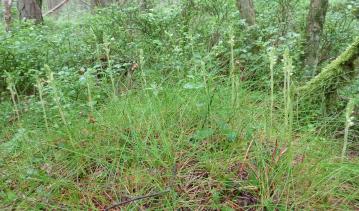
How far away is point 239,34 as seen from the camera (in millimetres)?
4504

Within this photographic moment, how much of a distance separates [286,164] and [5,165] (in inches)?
73.6

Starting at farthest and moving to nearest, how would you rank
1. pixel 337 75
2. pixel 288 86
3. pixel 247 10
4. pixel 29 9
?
pixel 29 9
pixel 247 10
pixel 337 75
pixel 288 86

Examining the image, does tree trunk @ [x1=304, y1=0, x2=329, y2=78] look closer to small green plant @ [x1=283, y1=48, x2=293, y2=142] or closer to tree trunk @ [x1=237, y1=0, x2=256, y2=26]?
tree trunk @ [x1=237, y1=0, x2=256, y2=26]

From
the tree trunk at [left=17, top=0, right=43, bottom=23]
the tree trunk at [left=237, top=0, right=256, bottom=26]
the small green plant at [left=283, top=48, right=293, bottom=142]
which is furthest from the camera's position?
the tree trunk at [left=17, top=0, right=43, bottom=23]

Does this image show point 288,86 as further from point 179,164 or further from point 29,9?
point 29,9

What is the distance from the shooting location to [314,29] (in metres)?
4.28

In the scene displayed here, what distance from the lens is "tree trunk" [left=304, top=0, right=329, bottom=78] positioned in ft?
13.8

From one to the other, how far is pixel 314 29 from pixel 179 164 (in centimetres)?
299

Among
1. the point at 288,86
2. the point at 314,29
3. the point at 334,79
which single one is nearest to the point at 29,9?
the point at 314,29

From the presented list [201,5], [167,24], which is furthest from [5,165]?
[201,5]

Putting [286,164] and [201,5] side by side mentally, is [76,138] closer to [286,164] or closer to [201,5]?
[286,164]

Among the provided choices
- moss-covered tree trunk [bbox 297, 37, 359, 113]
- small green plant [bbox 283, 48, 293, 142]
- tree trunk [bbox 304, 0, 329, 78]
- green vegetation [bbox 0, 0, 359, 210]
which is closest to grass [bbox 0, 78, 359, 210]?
green vegetation [bbox 0, 0, 359, 210]

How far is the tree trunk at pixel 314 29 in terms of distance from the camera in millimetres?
4215

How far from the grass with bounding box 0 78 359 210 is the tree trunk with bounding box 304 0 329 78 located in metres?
1.93
